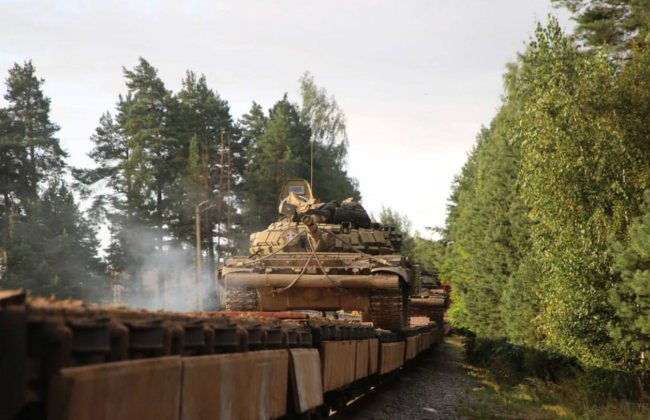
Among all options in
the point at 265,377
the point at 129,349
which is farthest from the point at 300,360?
the point at 129,349

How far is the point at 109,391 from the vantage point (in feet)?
11.5

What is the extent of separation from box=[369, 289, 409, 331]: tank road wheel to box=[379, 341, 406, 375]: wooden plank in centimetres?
40

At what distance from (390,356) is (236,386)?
30.9 ft

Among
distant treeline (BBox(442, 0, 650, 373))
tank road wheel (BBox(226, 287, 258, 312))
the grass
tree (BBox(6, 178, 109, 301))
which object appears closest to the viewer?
the grass

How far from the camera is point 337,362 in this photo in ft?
29.6

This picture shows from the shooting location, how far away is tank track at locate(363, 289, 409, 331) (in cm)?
1577

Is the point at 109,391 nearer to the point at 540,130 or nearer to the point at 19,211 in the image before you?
the point at 540,130

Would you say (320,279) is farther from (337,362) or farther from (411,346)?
(337,362)

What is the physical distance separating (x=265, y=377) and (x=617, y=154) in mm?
11339

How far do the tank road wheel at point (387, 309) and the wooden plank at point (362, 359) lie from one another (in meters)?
3.91

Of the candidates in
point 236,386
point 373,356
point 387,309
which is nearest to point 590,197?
point 387,309

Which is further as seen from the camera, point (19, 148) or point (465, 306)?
point (19, 148)

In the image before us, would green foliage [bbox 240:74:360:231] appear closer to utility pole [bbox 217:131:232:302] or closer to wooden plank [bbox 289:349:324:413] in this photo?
utility pole [bbox 217:131:232:302]

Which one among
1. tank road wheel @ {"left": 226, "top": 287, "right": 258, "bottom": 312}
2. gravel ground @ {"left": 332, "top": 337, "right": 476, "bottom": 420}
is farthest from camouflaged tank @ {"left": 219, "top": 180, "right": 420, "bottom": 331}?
gravel ground @ {"left": 332, "top": 337, "right": 476, "bottom": 420}
